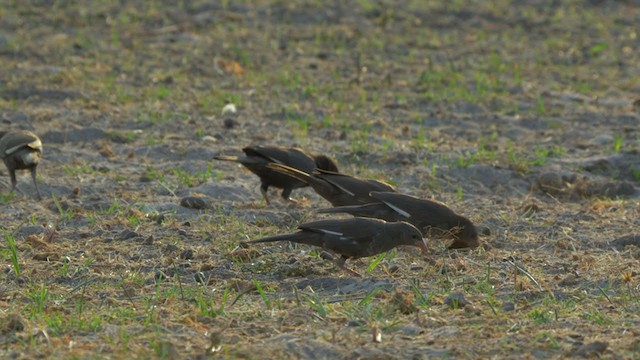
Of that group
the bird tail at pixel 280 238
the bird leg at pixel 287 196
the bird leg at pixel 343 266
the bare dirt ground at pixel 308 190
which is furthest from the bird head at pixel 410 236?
the bird leg at pixel 287 196

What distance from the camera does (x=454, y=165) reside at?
35.6 feet

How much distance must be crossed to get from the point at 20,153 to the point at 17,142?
17 cm

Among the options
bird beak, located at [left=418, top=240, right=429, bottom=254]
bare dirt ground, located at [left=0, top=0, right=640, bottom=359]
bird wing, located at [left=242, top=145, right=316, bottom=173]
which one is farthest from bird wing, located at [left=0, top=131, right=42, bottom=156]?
bird beak, located at [left=418, top=240, right=429, bottom=254]

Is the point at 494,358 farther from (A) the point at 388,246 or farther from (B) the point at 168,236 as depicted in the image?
(B) the point at 168,236

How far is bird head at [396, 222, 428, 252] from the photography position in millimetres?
7871

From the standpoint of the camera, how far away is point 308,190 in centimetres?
1068

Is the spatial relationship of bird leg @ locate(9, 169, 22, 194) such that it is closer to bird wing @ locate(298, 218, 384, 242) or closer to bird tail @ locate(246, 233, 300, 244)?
bird tail @ locate(246, 233, 300, 244)

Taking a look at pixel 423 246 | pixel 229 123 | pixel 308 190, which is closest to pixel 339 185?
pixel 423 246

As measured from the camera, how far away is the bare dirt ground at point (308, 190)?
20.6 ft

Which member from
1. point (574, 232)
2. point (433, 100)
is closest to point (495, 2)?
point (433, 100)

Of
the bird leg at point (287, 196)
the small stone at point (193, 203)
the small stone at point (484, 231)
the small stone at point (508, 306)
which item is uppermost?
the small stone at point (508, 306)

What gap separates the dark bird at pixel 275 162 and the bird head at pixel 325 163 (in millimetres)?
11

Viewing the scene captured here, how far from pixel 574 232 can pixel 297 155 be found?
225cm

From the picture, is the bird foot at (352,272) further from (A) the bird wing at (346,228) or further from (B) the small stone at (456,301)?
(B) the small stone at (456,301)
